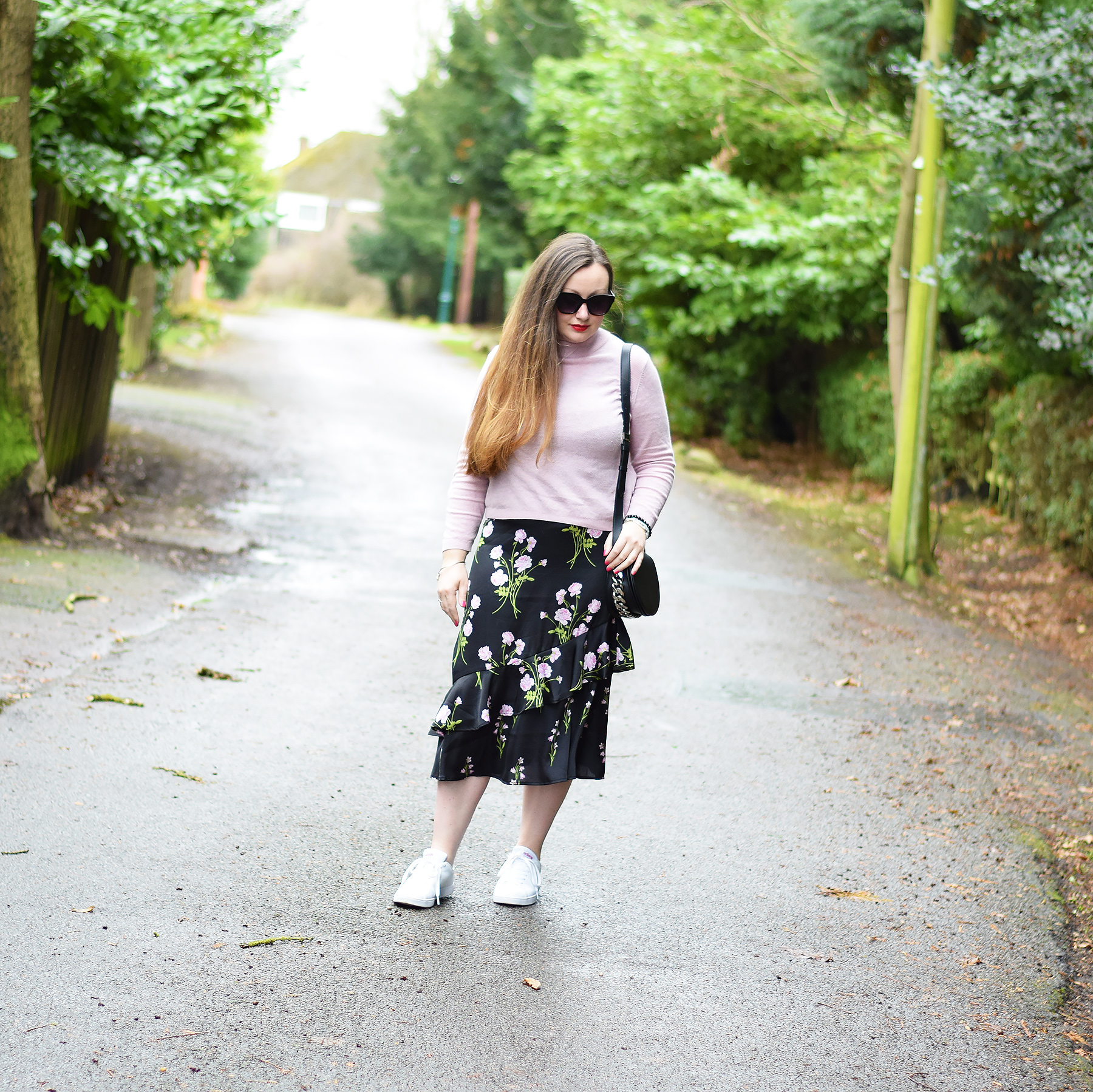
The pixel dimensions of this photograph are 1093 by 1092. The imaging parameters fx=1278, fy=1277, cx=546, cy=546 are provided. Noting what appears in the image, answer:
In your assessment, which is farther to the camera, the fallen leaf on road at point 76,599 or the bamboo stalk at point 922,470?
the bamboo stalk at point 922,470

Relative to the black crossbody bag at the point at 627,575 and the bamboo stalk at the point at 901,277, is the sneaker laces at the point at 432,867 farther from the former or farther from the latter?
the bamboo stalk at the point at 901,277

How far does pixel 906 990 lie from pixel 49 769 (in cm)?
294

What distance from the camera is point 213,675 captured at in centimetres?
602

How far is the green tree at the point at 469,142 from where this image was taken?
30016 millimetres

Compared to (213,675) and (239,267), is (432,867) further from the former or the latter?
(239,267)

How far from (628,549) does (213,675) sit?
308cm

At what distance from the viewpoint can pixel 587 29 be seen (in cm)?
2575

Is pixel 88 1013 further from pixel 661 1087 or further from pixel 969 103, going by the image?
pixel 969 103

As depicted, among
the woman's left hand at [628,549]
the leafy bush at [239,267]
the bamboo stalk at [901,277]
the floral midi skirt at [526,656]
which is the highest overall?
the leafy bush at [239,267]

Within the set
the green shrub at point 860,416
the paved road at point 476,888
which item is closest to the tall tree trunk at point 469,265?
the green shrub at point 860,416

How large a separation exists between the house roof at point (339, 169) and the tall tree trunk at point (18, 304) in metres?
52.5

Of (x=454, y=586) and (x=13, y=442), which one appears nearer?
(x=454, y=586)

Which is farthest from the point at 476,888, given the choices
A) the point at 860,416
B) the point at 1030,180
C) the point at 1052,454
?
the point at 860,416

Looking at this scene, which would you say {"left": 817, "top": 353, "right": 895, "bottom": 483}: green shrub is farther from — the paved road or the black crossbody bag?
the black crossbody bag
